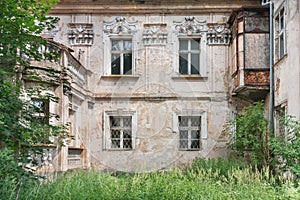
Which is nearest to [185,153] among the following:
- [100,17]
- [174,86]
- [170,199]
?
[174,86]

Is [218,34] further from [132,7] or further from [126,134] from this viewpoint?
[126,134]

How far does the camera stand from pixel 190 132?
1463 cm

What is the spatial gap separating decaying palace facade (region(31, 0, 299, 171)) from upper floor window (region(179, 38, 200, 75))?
36mm

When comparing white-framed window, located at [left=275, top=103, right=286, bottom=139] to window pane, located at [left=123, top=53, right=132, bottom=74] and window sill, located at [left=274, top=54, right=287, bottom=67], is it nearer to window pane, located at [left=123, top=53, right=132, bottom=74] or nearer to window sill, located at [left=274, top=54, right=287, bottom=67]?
window sill, located at [left=274, top=54, right=287, bottom=67]

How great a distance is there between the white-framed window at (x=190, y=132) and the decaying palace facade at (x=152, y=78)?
35mm

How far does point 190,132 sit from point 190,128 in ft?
0.46

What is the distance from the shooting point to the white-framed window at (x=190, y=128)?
1457 centimetres

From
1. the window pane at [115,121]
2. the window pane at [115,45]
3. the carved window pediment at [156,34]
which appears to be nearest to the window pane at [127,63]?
the window pane at [115,45]

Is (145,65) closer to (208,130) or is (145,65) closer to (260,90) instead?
(208,130)

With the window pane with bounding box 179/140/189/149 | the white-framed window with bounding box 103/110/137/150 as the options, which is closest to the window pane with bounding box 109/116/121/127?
the white-framed window with bounding box 103/110/137/150

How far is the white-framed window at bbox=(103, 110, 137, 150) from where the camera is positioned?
1460 cm

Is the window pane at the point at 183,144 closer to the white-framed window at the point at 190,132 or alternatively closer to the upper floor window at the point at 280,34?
the white-framed window at the point at 190,132

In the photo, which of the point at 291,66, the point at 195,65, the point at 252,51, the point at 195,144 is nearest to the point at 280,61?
the point at 291,66

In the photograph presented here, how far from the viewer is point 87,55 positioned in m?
14.8
